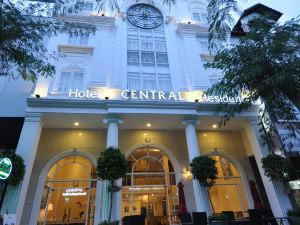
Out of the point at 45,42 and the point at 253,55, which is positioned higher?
the point at 45,42

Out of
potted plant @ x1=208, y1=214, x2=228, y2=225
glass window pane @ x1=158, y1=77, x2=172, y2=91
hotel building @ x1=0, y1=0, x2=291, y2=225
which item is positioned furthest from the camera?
glass window pane @ x1=158, y1=77, x2=172, y2=91

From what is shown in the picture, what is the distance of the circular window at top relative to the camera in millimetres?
13203

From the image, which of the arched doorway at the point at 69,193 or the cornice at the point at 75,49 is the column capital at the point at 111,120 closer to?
the arched doorway at the point at 69,193

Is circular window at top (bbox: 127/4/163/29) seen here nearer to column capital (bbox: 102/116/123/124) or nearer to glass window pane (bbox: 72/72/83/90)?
glass window pane (bbox: 72/72/83/90)

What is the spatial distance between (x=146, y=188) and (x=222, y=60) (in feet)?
20.7

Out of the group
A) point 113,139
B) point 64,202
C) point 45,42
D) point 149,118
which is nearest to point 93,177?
point 64,202

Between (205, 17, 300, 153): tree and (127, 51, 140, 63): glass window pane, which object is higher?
(127, 51, 140, 63): glass window pane

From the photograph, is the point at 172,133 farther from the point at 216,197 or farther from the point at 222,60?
the point at 222,60

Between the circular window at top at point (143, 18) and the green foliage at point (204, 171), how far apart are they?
8.55 m

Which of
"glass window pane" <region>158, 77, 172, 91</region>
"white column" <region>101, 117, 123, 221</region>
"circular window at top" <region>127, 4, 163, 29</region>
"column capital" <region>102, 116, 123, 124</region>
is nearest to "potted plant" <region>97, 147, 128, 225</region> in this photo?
"white column" <region>101, 117, 123, 221</region>

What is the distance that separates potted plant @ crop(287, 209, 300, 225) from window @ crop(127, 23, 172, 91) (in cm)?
685

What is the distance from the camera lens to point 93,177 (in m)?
9.99

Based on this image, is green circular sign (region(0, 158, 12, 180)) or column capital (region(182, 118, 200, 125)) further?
column capital (region(182, 118, 200, 125))

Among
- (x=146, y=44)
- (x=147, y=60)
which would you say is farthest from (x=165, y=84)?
(x=146, y=44)
